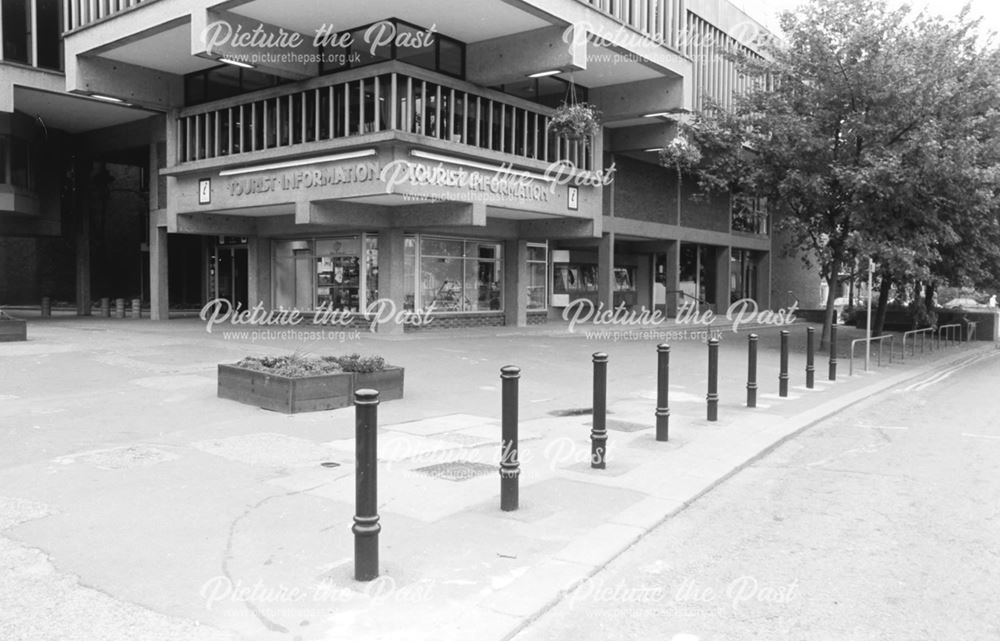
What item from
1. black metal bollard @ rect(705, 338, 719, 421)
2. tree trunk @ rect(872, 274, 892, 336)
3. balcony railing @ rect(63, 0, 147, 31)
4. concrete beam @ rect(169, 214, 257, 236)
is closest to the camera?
black metal bollard @ rect(705, 338, 719, 421)

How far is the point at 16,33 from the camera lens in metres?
24.5

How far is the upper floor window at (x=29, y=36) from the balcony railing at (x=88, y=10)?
1534 millimetres

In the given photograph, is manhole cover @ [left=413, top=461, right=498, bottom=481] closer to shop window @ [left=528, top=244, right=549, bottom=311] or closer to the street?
the street

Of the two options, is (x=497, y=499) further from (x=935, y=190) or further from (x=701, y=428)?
(x=935, y=190)

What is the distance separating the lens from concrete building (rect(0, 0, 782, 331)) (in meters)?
19.3

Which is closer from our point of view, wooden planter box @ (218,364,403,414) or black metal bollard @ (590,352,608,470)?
black metal bollard @ (590,352,608,470)

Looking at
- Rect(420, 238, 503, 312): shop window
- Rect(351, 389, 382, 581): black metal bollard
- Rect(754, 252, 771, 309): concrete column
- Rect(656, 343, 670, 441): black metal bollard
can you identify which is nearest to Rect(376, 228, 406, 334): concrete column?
Rect(420, 238, 503, 312): shop window

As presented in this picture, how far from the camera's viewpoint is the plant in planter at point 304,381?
31.8 ft

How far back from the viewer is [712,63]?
31312 millimetres

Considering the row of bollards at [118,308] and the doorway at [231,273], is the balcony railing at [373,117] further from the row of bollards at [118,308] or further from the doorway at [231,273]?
the row of bollards at [118,308]

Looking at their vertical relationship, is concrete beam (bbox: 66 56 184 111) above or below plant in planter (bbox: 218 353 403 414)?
above

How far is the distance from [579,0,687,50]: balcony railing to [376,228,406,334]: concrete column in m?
7.83

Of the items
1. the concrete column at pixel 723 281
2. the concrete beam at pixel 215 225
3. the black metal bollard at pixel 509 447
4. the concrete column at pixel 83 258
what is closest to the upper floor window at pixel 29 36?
the concrete beam at pixel 215 225

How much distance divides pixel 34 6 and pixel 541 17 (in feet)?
54.8
